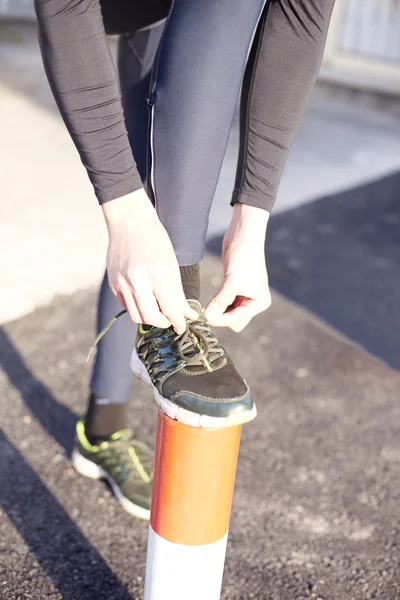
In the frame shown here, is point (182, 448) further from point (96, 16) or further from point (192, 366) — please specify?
point (96, 16)

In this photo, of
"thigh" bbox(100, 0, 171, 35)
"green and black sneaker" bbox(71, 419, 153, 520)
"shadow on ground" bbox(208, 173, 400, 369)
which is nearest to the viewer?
"thigh" bbox(100, 0, 171, 35)

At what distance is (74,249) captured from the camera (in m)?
2.62

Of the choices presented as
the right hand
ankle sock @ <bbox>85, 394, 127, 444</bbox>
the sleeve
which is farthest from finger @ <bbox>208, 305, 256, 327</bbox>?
ankle sock @ <bbox>85, 394, 127, 444</bbox>

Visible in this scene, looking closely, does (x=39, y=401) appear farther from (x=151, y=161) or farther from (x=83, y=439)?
(x=151, y=161)

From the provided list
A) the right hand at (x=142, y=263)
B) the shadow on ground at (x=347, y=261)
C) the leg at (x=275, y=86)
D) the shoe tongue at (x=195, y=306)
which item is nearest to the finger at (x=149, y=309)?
the right hand at (x=142, y=263)

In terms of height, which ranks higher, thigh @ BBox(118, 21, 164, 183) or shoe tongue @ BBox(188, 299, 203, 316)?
thigh @ BBox(118, 21, 164, 183)

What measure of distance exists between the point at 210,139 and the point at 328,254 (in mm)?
1860

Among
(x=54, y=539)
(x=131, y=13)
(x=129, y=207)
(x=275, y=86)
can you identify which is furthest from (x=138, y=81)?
(x=54, y=539)

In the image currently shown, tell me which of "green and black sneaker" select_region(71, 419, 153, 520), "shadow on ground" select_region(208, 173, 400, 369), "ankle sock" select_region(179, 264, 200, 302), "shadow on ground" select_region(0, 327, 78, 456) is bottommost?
"shadow on ground" select_region(208, 173, 400, 369)

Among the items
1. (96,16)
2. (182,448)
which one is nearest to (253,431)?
(182,448)

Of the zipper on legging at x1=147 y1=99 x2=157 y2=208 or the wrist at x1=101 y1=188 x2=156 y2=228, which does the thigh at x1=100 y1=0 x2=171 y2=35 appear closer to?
the zipper on legging at x1=147 y1=99 x2=157 y2=208

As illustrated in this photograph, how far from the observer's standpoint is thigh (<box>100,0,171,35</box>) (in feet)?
4.09

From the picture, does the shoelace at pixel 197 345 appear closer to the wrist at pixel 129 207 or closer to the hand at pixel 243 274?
the hand at pixel 243 274

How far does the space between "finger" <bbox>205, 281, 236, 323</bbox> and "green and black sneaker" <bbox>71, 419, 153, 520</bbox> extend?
0.53 metres
